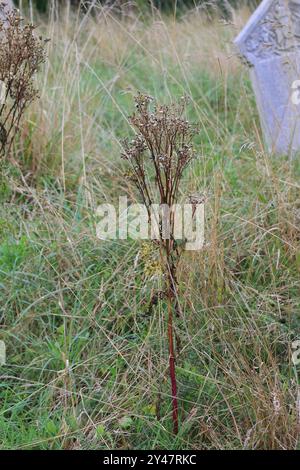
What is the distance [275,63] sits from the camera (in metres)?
4.06

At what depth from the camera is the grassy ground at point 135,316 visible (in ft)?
8.13

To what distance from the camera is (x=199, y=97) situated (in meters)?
4.96

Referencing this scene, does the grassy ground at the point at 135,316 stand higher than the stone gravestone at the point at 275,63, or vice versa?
the stone gravestone at the point at 275,63

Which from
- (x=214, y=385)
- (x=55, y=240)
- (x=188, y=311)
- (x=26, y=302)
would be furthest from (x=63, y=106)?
(x=214, y=385)

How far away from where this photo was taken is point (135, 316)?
2871 mm

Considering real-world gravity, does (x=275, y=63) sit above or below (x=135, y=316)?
above

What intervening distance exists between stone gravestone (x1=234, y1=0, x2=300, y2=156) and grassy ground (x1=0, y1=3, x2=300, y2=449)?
0.94 feet

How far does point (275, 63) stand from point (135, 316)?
185 cm

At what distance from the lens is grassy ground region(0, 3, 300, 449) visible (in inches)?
97.5

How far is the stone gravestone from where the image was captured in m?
3.89

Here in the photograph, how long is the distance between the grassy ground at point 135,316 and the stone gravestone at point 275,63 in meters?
0.29

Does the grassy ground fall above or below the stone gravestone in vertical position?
below

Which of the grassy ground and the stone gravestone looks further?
the stone gravestone

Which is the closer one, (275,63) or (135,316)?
(135,316)
